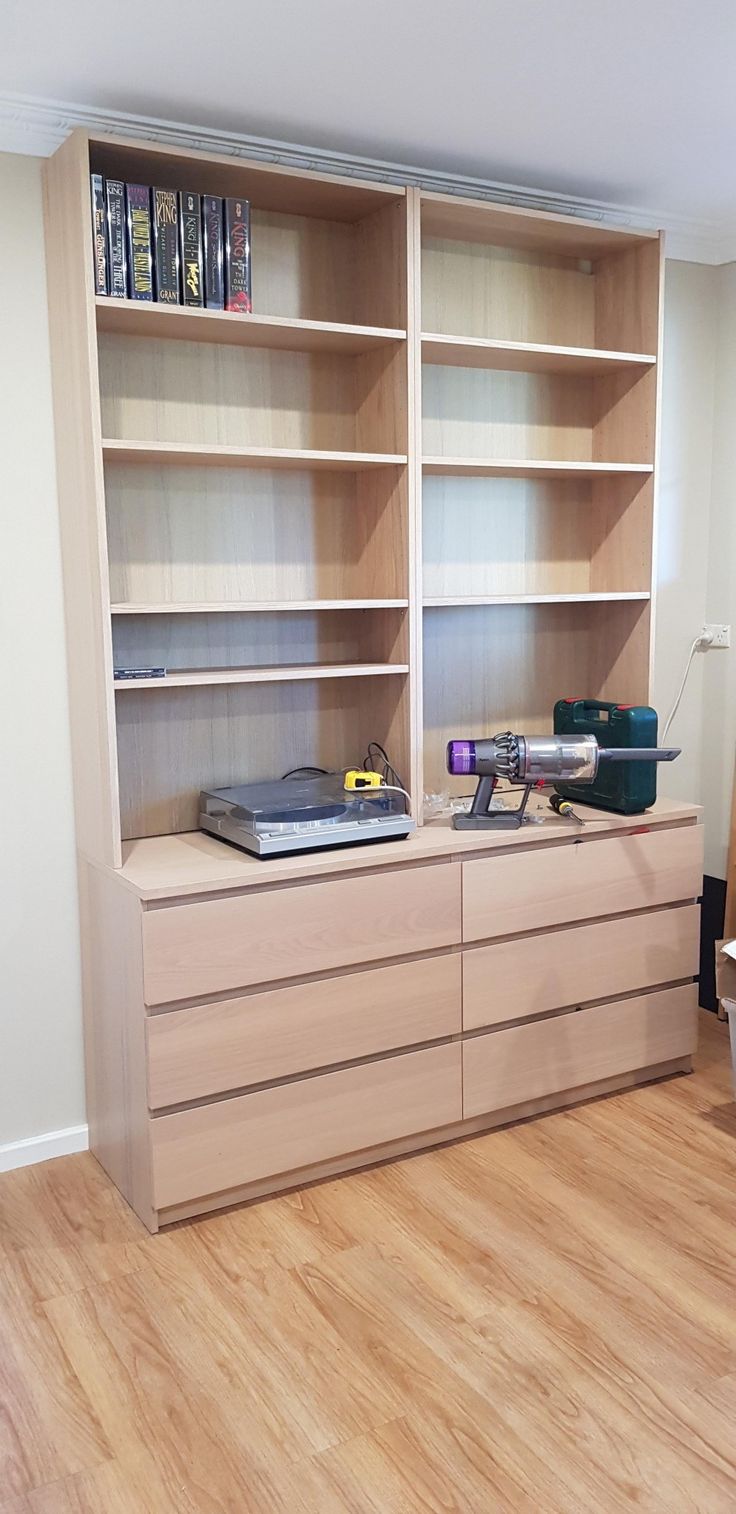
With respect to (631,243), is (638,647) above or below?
below

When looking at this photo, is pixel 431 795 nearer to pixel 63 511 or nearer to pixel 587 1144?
pixel 587 1144

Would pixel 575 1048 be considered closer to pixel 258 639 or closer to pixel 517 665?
pixel 517 665

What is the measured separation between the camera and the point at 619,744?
3.04 m

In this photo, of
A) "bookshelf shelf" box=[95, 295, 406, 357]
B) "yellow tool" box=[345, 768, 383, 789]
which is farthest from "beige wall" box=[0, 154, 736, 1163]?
"yellow tool" box=[345, 768, 383, 789]

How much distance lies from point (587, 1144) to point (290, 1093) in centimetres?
78

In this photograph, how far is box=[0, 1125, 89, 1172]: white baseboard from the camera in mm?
2783

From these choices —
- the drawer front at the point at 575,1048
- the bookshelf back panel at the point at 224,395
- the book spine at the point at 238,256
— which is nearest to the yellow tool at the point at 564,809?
the drawer front at the point at 575,1048

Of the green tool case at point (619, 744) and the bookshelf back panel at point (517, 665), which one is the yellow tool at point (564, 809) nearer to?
the green tool case at point (619, 744)

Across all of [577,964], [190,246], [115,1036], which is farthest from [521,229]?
[115,1036]

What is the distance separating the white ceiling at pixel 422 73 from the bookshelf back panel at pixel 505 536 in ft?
2.67

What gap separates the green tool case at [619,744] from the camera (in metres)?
3.01

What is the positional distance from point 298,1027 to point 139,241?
1.70m

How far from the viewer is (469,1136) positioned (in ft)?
9.50

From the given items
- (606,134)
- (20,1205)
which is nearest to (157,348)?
(606,134)
